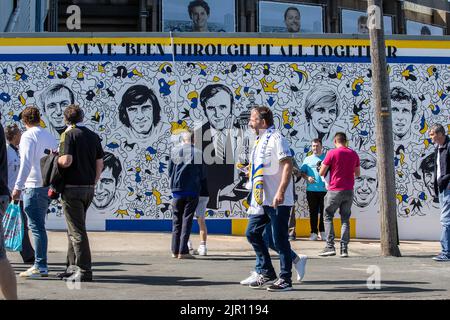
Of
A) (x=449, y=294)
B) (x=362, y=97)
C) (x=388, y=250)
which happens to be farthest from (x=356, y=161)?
(x=449, y=294)

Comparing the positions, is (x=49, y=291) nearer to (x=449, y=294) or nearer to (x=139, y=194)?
(x=449, y=294)

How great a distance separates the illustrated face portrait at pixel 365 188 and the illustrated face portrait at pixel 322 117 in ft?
3.42

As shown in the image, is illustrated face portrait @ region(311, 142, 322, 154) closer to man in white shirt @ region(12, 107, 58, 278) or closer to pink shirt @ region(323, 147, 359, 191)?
pink shirt @ region(323, 147, 359, 191)

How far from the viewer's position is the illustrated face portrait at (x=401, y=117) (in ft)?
48.8

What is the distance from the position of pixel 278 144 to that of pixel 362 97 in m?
6.72

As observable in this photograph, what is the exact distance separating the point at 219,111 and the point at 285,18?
12.5m

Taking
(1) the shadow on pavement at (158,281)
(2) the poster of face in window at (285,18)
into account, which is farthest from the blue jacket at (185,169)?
(2) the poster of face in window at (285,18)

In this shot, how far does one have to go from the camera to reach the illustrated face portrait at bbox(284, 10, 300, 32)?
26.2 m

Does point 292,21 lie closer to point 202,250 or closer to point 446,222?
point 202,250

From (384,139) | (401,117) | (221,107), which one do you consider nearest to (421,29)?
(401,117)

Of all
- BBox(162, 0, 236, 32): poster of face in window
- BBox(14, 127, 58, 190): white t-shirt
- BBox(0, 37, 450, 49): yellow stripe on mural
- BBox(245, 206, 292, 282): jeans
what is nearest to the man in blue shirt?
BBox(0, 37, 450, 49): yellow stripe on mural

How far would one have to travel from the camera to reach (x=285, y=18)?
26266 millimetres

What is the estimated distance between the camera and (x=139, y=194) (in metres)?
14.4

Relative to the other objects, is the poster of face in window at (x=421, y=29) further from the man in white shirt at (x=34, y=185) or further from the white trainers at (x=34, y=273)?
the white trainers at (x=34, y=273)
